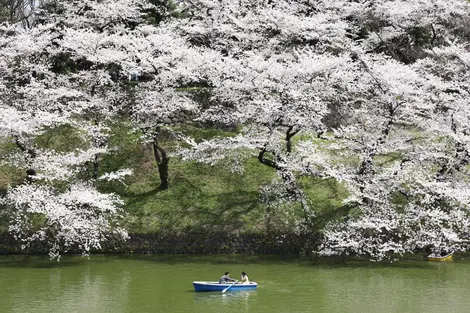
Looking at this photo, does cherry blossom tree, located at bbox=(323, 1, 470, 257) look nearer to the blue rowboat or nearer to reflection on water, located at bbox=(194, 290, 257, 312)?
the blue rowboat

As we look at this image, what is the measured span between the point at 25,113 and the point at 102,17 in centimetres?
908

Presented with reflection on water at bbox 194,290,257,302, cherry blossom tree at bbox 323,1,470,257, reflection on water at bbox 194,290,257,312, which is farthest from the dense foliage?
reflection on water at bbox 194,290,257,312

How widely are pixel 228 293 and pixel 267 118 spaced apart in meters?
9.26

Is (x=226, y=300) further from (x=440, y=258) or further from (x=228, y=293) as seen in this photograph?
(x=440, y=258)

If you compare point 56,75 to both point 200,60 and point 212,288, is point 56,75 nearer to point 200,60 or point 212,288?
point 200,60

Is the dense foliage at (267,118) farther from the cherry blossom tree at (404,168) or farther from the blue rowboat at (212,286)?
the blue rowboat at (212,286)

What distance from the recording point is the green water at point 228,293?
50.1 ft

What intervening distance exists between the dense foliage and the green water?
120cm

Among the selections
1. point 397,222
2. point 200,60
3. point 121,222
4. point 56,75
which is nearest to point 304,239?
point 397,222

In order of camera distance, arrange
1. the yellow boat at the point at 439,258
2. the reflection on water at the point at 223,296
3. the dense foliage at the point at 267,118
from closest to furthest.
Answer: the reflection on water at the point at 223,296, the yellow boat at the point at 439,258, the dense foliage at the point at 267,118

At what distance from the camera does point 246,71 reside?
79.6ft

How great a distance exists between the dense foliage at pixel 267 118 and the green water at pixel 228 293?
1.20 m

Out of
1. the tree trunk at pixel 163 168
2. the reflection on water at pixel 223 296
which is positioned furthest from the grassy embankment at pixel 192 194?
the reflection on water at pixel 223 296

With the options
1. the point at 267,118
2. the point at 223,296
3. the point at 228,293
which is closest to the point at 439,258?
the point at 267,118
